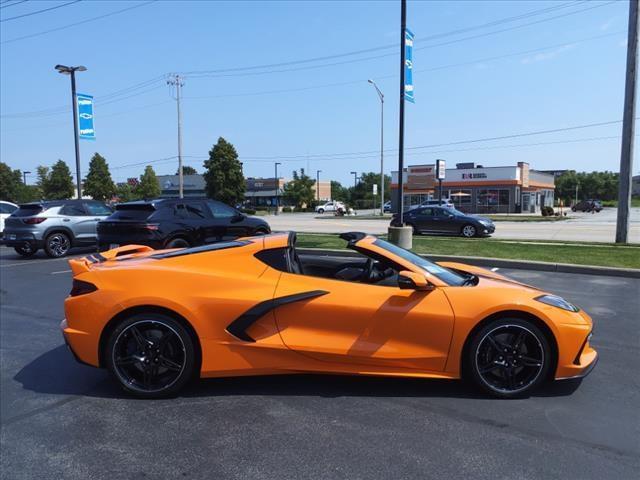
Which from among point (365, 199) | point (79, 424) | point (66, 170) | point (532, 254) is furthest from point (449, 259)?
point (365, 199)

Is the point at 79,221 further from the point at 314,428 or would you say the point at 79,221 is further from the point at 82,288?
the point at 314,428

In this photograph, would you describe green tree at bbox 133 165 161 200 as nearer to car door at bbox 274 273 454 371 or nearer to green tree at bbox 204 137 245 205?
green tree at bbox 204 137 245 205

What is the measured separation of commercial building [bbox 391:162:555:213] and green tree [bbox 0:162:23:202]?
49368 millimetres

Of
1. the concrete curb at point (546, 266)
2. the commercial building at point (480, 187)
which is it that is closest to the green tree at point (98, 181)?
the commercial building at point (480, 187)

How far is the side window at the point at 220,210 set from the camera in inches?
442

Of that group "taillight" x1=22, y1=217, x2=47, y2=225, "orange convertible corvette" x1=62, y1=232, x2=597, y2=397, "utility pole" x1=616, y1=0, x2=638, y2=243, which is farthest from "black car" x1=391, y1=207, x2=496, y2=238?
"orange convertible corvette" x1=62, y1=232, x2=597, y2=397

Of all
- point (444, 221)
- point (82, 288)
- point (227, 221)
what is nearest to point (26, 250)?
point (227, 221)

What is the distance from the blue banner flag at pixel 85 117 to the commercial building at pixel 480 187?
38168 mm

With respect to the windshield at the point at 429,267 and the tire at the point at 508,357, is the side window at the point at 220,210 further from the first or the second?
the tire at the point at 508,357

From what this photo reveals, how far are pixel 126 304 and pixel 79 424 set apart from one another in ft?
2.92

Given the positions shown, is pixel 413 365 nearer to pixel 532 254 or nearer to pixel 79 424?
pixel 79 424

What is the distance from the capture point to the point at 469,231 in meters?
20.6

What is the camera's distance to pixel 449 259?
11.0 metres

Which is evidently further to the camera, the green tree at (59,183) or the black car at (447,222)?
the green tree at (59,183)
